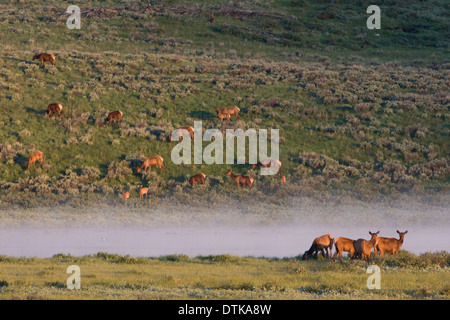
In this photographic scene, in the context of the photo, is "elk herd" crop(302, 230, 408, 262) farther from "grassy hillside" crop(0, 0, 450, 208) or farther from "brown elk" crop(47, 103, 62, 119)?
"brown elk" crop(47, 103, 62, 119)

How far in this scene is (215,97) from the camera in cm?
4041

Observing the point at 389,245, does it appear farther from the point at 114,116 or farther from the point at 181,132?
the point at 114,116

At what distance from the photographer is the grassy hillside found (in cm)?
2972

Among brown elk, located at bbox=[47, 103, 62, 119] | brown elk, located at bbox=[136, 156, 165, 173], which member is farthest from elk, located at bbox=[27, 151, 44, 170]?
brown elk, located at bbox=[47, 103, 62, 119]

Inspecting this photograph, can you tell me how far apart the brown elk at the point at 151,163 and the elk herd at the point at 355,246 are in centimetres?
1269

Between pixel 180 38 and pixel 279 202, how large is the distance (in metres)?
33.7

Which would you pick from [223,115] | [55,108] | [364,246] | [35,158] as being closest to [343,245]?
[364,246]

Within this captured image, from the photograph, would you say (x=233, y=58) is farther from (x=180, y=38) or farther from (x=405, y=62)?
(x=405, y=62)

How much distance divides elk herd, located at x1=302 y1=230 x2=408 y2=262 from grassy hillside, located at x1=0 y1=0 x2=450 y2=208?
917 cm

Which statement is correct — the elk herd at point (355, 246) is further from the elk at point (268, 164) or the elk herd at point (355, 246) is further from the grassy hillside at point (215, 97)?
the elk at point (268, 164)

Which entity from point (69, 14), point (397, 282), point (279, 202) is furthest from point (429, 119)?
point (69, 14)

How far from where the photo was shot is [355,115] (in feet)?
126

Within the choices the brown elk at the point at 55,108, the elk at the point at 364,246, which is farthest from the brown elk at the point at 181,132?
the elk at the point at 364,246

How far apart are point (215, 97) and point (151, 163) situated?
11.7 m
